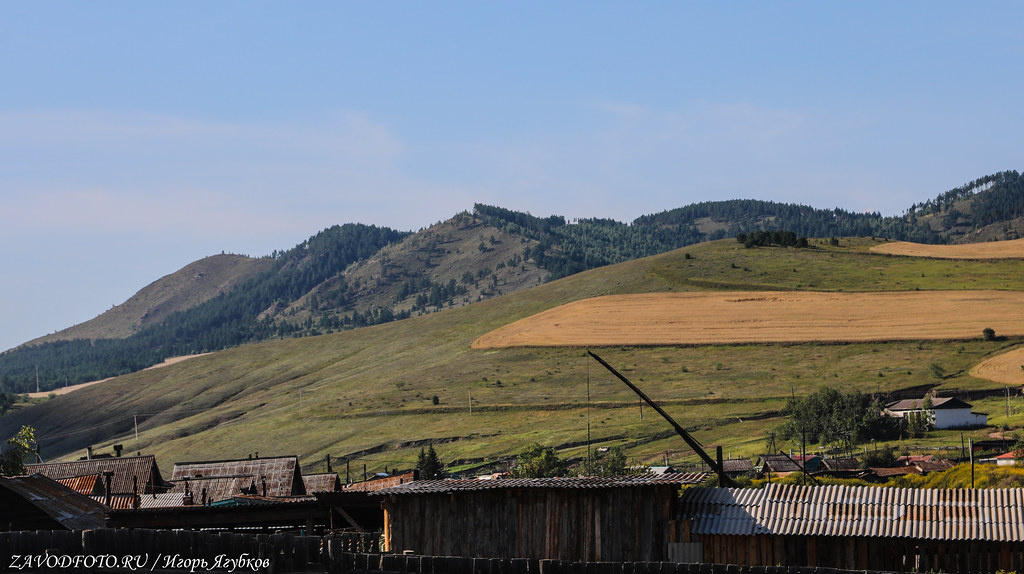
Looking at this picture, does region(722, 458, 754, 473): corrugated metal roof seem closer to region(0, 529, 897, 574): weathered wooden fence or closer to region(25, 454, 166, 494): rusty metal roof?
region(25, 454, 166, 494): rusty metal roof

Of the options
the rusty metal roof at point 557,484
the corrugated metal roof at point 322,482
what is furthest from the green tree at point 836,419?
the rusty metal roof at point 557,484

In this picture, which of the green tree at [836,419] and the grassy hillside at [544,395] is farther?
the grassy hillside at [544,395]

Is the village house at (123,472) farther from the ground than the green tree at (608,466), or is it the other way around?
the village house at (123,472)

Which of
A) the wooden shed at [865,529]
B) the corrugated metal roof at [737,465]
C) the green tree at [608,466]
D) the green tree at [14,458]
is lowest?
the corrugated metal roof at [737,465]

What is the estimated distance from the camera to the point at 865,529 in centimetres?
2275

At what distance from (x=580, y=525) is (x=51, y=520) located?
1449cm

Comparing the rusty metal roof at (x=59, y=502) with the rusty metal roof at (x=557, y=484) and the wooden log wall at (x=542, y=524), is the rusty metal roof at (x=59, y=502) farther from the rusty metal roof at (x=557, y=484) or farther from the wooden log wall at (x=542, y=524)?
the wooden log wall at (x=542, y=524)

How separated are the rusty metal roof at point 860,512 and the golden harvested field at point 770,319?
5273 inches

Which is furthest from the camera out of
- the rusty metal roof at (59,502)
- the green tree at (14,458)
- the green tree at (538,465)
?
the green tree at (538,465)

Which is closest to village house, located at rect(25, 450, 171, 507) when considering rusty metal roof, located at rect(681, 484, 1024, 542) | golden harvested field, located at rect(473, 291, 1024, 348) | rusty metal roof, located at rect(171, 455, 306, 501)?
rusty metal roof, located at rect(171, 455, 306, 501)

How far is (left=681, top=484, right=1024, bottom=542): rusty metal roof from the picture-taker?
22.5 metres

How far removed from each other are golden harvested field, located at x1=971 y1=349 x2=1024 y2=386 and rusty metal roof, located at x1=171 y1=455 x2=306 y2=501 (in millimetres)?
96097

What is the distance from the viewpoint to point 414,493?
24.6m

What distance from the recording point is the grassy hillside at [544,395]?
428 feet
